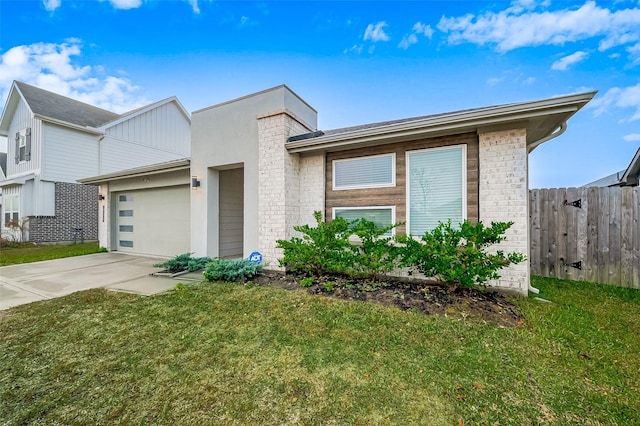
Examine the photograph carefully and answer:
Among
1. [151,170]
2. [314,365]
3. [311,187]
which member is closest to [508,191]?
[311,187]

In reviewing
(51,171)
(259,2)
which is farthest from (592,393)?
(51,171)

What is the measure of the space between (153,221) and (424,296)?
29.2 ft

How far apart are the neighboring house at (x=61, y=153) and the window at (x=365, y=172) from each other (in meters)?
14.7

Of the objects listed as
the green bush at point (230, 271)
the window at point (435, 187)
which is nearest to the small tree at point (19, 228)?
the green bush at point (230, 271)

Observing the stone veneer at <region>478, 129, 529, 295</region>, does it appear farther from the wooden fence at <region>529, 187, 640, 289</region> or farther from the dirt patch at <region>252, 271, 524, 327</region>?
the wooden fence at <region>529, 187, 640, 289</region>

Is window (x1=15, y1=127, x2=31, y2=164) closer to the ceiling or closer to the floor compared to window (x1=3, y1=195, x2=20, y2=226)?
closer to the ceiling

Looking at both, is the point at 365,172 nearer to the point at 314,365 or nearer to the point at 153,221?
the point at 314,365

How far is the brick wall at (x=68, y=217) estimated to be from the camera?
12.2m

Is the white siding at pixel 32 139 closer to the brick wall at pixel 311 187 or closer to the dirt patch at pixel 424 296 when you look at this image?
the brick wall at pixel 311 187

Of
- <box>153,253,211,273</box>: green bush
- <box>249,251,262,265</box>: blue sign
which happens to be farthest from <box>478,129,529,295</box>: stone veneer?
<box>153,253,211,273</box>: green bush

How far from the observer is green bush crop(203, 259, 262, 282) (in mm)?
5043

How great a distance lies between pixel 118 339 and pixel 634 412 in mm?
4852

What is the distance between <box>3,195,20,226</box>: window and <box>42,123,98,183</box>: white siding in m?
2.60

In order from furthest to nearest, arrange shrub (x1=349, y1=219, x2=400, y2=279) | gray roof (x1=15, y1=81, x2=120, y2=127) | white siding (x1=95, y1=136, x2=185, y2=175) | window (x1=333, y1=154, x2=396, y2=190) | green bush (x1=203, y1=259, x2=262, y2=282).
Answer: white siding (x1=95, y1=136, x2=185, y2=175) < gray roof (x1=15, y1=81, x2=120, y2=127) < window (x1=333, y1=154, x2=396, y2=190) < green bush (x1=203, y1=259, x2=262, y2=282) < shrub (x1=349, y1=219, x2=400, y2=279)
